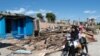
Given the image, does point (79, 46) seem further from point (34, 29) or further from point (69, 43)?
point (34, 29)

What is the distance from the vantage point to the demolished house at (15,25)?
27.3 m

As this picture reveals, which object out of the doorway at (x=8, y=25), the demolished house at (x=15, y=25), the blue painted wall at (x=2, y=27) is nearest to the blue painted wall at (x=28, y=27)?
the demolished house at (x=15, y=25)

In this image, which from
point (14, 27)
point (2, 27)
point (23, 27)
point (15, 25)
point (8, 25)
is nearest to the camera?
point (2, 27)

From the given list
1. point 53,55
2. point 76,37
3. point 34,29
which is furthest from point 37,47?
point 34,29

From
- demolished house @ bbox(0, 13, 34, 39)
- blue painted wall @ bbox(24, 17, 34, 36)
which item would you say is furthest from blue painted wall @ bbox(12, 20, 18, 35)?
blue painted wall @ bbox(24, 17, 34, 36)

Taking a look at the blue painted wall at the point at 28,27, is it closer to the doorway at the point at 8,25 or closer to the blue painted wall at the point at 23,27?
the blue painted wall at the point at 23,27

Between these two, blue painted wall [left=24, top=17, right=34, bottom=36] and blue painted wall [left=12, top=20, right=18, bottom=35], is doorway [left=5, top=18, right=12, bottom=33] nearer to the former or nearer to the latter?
blue painted wall [left=12, top=20, right=18, bottom=35]

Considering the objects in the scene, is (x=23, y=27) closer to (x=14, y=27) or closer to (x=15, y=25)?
(x=15, y=25)

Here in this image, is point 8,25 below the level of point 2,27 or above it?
above

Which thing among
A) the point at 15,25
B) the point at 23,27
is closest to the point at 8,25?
the point at 15,25

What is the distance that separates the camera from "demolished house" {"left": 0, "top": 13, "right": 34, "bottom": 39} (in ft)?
89.5

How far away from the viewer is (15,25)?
97.2 ft

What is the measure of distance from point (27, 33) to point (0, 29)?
13.5 ft

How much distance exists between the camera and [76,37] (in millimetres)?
13195
